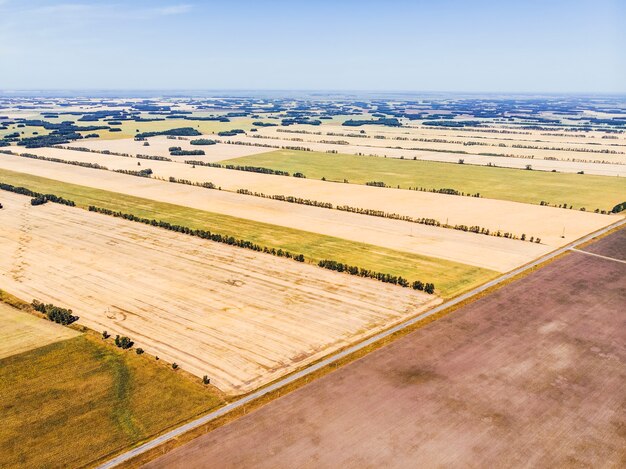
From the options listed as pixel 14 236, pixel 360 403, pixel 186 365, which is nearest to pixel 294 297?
pixel 186 365

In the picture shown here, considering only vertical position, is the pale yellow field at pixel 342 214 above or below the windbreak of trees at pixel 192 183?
below

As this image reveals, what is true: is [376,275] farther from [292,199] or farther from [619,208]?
[619,208]

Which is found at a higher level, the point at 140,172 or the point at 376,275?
Result: the point at 140,172

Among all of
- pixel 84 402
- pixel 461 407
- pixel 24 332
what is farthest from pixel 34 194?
pixel 461 407

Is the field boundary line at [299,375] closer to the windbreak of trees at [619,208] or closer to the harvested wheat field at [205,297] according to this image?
the harvested wheat field at [205,297]

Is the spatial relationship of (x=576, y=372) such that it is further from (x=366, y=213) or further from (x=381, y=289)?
(x=366, y=213)

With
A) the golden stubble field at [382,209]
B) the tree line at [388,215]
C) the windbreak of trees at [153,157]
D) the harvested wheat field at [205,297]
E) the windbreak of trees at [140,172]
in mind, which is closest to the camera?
the harvested wheat field at [205,297]

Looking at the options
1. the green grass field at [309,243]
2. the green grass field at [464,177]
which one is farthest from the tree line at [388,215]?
the green grass field at [464,177]
